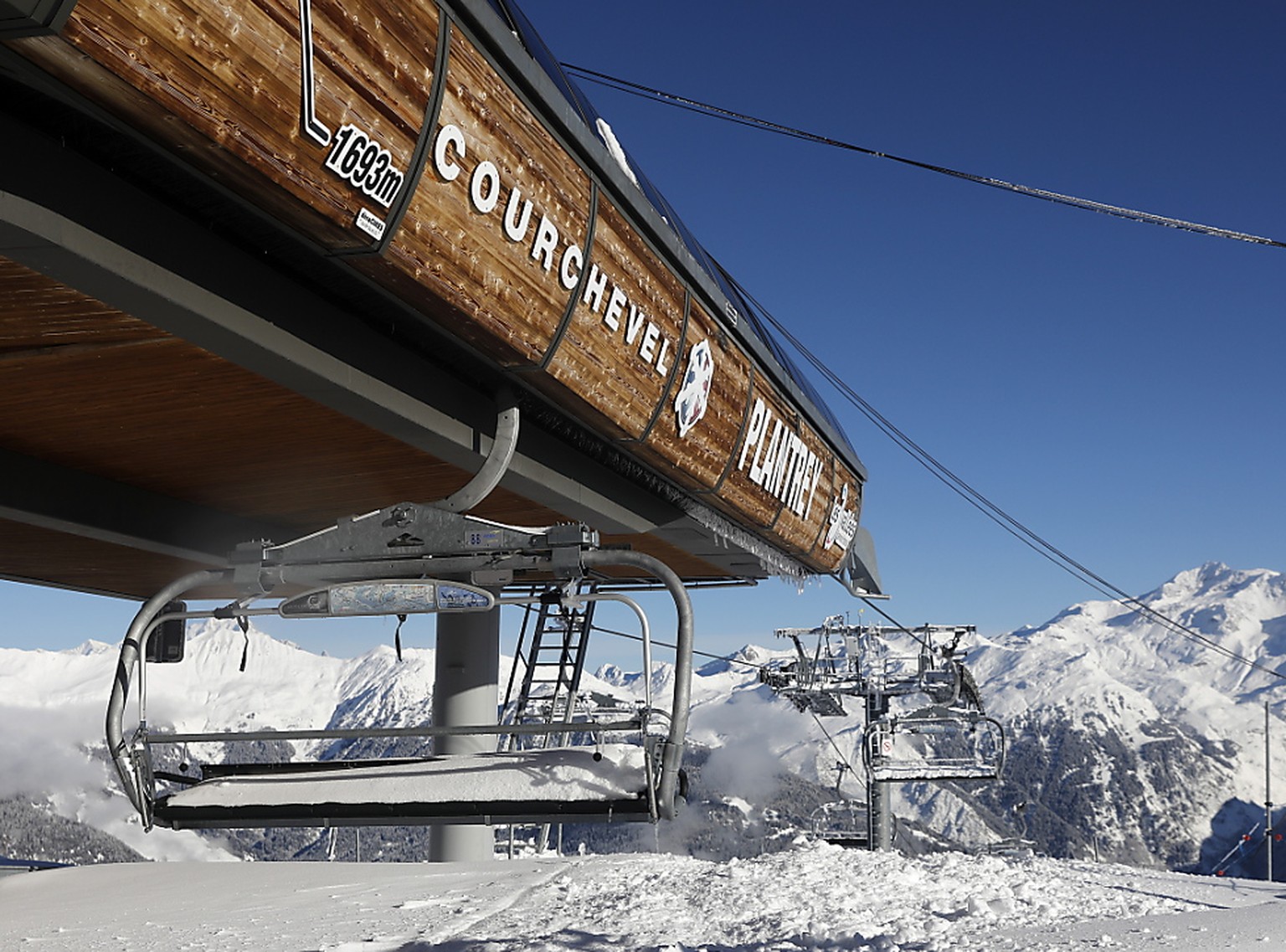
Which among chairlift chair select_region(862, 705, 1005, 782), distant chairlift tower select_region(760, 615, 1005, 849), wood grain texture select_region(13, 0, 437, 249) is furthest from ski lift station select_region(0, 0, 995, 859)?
distant chairlift tower select_region(760, 615, 1005, 849)

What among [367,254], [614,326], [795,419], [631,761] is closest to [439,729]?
[631,761]

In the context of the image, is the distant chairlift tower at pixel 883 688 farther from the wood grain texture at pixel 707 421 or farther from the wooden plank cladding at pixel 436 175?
the wooden plank cladding at pixel 436 175

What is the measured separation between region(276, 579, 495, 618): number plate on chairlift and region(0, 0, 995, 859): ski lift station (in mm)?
14

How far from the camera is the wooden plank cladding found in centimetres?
466

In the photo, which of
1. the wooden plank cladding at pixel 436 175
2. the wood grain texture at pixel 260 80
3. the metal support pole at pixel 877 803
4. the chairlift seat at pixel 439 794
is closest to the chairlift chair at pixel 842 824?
the metal support pole at pixel 877 803

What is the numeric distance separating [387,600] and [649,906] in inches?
303

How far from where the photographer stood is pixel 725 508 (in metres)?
12.4

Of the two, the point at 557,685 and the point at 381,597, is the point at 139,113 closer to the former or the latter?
the point at 381,597

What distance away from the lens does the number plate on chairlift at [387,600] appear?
231 inches

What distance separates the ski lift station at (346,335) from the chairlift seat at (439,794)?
0.02m

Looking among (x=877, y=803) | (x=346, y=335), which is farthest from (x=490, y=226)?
(x=877, y=803)

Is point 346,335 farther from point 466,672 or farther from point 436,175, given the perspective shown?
point 466,672

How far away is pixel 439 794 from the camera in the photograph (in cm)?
550

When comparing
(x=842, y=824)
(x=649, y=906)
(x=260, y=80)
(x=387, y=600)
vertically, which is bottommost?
(x=842, y=824)
